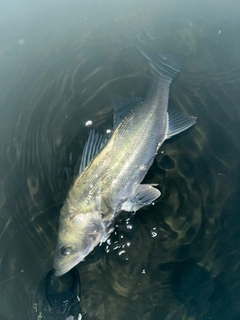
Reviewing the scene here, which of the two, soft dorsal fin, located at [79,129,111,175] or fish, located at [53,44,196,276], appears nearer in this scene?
fish, located at [53,44,196,276]

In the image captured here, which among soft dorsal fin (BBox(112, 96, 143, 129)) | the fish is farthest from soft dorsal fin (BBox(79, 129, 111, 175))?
soft dorsal fin (BBox(112, 96, 143, 129))

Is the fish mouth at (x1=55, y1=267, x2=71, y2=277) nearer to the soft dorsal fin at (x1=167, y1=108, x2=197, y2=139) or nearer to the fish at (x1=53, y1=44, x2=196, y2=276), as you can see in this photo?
the fish at (x1=53, y1=44, x2=196, y2=276)

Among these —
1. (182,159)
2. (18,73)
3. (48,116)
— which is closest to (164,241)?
(182,159)

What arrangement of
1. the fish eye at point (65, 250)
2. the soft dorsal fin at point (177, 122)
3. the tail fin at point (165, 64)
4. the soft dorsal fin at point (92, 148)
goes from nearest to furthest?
the fish eye at point (65, 250) → the soft dorsal fin at point (92, 148) → the soft dorsal fin at point (177, 122) → the tail fin at point (165, 64)

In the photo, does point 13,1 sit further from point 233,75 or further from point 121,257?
point 121,257

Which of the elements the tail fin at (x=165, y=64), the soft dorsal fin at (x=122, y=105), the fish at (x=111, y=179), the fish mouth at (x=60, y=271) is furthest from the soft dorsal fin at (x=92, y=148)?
the tail fin at (x=165, y=64)

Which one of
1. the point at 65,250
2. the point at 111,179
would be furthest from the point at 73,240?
the point at 111,179

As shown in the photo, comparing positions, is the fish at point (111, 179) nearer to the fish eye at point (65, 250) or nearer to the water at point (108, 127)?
the fish eye at point (65, 250)
